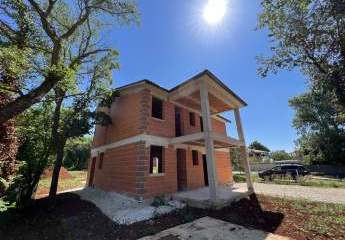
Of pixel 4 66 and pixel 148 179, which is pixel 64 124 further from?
pixel 148 179

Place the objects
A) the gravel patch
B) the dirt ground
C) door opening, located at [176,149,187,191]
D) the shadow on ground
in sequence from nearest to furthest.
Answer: the dirt ground → the shadow on ground → the gravel patch → door opening, located at [176,149,187,191]

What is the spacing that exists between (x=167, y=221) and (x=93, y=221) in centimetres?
340

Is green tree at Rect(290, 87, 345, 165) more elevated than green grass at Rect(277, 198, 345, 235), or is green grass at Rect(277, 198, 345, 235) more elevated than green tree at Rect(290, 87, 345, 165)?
green tree at Rect(290, 87, 345, 165)

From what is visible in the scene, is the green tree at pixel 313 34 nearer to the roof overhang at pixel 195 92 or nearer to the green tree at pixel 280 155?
the roof overhang at pixel 195 92

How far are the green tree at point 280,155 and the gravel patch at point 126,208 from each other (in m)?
57.4

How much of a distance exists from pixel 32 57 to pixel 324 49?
15083 mm

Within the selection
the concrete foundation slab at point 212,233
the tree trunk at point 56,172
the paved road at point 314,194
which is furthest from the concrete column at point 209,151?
the tree trunk at point 56,172

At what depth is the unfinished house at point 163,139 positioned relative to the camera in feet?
39.7

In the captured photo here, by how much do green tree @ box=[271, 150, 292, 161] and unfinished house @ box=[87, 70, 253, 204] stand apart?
50959 millimetres

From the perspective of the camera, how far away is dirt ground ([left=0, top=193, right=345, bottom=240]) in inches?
311

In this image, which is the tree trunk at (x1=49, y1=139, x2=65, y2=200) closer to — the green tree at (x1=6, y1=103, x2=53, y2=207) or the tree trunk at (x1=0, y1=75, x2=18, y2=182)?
the green tree at (x1=6, y1=103, x2=53, y2=207)

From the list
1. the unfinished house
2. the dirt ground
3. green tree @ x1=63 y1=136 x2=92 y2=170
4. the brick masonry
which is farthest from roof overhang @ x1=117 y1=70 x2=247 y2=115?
green tree @ x1=63 y1=136 x2=92 y2=170

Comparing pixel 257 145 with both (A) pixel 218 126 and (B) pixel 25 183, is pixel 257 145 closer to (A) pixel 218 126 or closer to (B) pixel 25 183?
(A) pixel 218 126

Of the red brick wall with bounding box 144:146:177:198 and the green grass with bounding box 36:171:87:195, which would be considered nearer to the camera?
the red brick wall with bounding box 144:146:177:198
